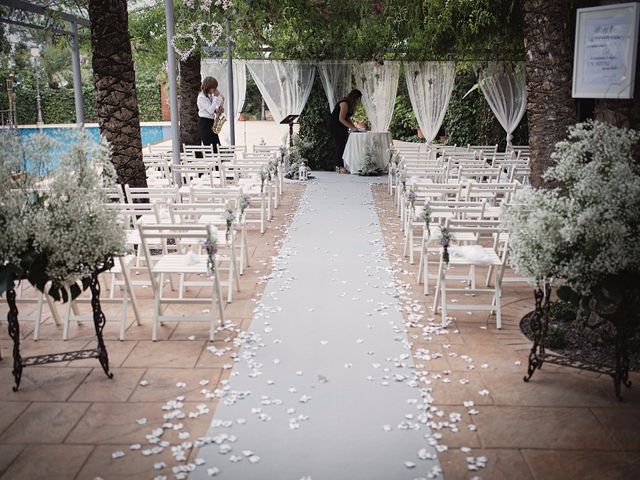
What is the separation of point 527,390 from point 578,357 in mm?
721

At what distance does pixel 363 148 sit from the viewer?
13.2 meters

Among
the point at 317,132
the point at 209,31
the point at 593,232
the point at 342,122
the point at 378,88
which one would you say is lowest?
the point at 593,232

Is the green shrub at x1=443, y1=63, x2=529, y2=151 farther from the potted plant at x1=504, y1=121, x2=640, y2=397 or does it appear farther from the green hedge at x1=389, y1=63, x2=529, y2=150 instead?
the potted plant at x1=504, y1=121, x2=640, y2=397

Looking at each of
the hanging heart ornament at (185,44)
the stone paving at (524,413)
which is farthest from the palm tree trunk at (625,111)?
the hanging heart ornament at (185,44)

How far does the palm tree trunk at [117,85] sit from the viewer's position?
7082 millimetres

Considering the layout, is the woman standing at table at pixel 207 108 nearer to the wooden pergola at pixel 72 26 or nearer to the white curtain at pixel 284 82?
the white curtain at pixel 284 82

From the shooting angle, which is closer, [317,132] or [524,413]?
[524,413]

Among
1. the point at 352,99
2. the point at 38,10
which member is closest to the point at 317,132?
the point at 352,99

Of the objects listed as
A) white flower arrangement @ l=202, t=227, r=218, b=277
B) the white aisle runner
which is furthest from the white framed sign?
white flower arrangement @ l=202, t=227, r=218, b=277

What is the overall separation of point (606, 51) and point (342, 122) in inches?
329

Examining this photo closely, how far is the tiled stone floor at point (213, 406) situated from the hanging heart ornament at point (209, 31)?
6811 mm

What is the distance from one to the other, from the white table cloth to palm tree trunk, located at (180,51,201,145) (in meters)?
3.00

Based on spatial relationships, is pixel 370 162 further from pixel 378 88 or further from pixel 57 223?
pixel 57 223

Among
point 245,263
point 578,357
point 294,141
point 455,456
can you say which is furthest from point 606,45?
point 294,141
